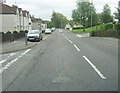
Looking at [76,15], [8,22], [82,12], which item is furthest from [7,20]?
[76,15]

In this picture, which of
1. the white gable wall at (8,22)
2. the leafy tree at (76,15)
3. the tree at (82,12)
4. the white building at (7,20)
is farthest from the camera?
the leafy tree at (76,15)

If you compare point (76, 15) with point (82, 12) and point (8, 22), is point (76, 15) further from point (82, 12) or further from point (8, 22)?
point (8, 22)

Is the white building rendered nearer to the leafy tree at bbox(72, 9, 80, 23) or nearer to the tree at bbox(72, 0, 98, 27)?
the tree at bbox(72, 0, 98, 27)

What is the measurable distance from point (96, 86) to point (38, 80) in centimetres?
200

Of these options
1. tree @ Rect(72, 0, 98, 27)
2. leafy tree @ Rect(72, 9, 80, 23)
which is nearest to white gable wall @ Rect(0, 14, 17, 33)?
tree @ Rect(72, 0, 98, 27)

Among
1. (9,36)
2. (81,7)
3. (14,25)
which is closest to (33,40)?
(9,36)

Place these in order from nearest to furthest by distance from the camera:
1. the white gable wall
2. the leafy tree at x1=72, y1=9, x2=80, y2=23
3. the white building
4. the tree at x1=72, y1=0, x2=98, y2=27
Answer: the white building → the white gable wall → the tree at x1=72, y1=0, x2=98, y2=27 → the leafy tree at x1=72, y1=9, x2=80, y2=23

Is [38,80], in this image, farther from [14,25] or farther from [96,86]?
[14,25]

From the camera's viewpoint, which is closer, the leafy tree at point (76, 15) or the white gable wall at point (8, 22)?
the white gable wall at point (8, 22)

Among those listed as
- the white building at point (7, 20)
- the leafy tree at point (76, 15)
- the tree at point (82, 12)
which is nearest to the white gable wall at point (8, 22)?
the white building at point (7, 20)

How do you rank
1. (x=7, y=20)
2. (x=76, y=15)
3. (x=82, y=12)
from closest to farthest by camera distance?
(x=7, y=20) < (x=82, y=12) < (x=76, y=15)

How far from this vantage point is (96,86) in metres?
8.41

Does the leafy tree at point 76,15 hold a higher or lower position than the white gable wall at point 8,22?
higher

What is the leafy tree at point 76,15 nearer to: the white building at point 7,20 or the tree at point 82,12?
the tree at point 82,12
